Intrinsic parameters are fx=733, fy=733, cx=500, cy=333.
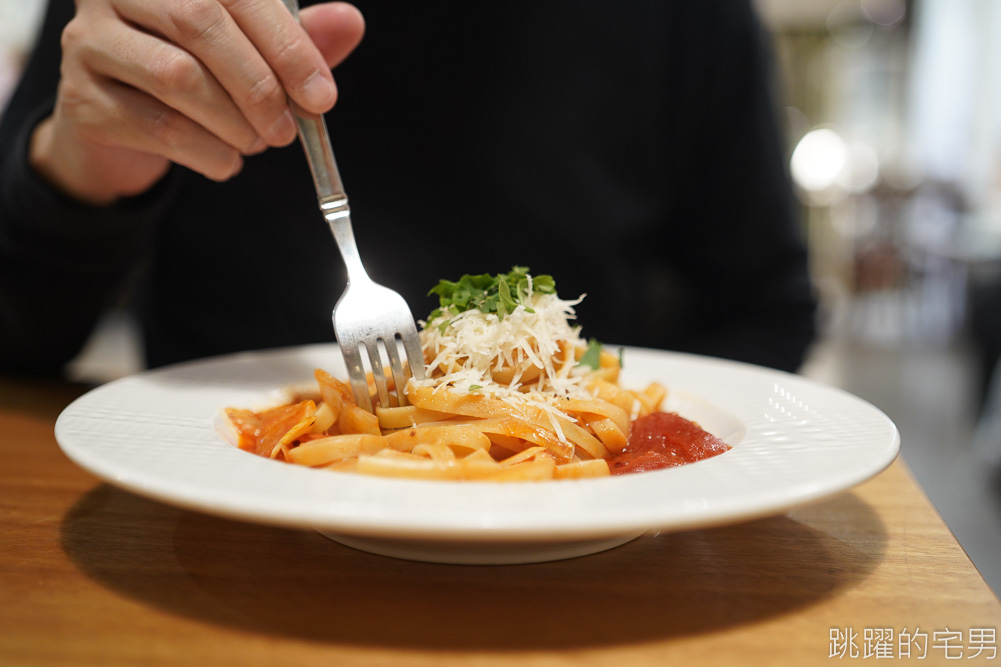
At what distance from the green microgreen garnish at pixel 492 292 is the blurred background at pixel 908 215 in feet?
5.49

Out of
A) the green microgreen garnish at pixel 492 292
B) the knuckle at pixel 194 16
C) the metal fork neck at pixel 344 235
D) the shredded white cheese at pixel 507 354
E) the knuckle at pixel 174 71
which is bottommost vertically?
the shredded white cheese at pixel 507 354

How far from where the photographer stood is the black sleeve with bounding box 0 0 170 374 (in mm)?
1585

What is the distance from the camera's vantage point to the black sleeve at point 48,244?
1.58 meters

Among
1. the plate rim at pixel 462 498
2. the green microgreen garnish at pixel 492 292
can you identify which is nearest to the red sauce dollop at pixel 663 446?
the plate rim at pixel 462 498

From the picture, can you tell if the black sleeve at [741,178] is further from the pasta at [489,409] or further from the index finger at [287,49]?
the index finger at [287,49]

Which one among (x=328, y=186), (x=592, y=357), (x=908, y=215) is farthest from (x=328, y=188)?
(x=908, y=215)

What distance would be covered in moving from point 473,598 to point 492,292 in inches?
24.8

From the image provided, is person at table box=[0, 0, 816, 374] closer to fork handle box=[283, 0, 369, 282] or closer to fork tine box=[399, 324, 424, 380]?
fork handle box=[283, 0, 369, 282]

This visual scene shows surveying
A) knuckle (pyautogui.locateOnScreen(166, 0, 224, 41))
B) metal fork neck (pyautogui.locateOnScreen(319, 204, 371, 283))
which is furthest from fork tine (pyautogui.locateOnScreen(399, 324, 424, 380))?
knuckle (pyautogui.locateOnScreen(166, 0, 224, 41))

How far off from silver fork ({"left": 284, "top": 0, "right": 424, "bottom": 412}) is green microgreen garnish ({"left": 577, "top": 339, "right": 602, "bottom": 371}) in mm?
308

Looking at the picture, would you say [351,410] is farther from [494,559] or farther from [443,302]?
[494,559]

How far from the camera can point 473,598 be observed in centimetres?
80

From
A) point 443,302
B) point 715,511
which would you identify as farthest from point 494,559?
point 443,302

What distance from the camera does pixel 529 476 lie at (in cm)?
89
